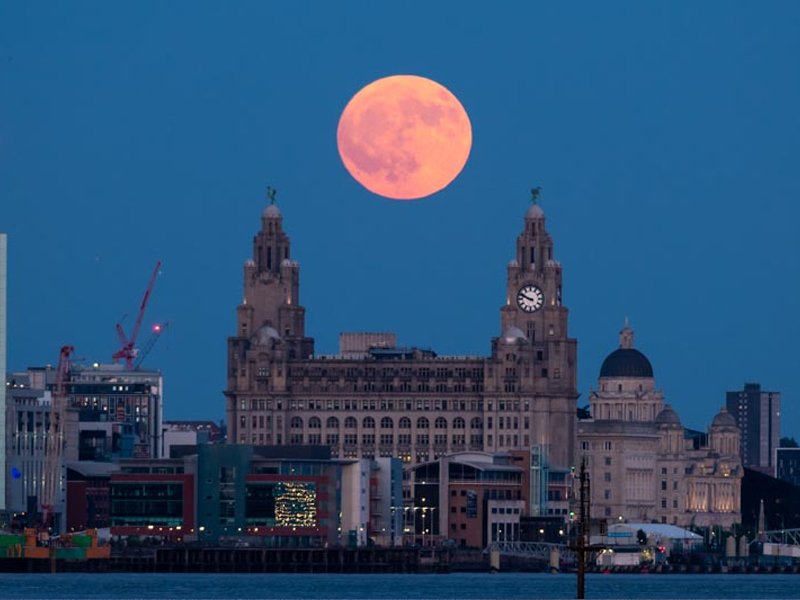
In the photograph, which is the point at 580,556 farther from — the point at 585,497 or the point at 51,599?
the point at 51,599

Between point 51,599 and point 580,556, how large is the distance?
9053 centimetres

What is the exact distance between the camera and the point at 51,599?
198 meters

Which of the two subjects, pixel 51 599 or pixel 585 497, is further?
pixel 51 599

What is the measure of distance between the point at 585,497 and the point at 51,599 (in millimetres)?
88554

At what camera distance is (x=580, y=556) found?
112 metres

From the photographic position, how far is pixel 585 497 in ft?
375

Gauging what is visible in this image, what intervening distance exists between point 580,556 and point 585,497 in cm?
311

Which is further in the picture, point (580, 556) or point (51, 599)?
point (51, 599)

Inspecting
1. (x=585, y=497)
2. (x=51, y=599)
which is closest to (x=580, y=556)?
(x=585, y=497)
